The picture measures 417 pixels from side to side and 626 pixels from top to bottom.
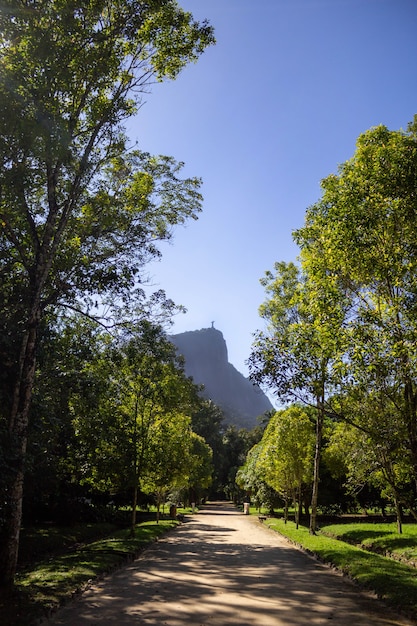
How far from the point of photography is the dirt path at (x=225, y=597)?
23.2 ft

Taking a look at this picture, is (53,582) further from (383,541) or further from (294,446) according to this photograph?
(294,446)

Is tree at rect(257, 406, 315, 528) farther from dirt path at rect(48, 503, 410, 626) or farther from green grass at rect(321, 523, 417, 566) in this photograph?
dirt path at rect(48, 503, 410, 626)

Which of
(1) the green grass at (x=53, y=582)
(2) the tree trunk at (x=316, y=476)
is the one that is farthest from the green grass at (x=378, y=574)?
(1) the green grass at (x=53, y=582)

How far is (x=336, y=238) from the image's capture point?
9273 mm

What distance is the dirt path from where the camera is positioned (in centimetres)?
706

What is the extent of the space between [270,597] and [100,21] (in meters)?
12.6

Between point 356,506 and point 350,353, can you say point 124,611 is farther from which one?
point 356,506

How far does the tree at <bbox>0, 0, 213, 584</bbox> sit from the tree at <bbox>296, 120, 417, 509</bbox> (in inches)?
Answer: 201

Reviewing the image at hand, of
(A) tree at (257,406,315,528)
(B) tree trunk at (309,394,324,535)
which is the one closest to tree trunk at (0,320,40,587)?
(B) tree trunk at (309,394,324,535)

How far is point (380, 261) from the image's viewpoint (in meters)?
9.22

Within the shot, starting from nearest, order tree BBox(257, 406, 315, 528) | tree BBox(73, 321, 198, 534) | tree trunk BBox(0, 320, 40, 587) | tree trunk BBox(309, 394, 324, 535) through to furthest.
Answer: tree trunk BBox(0, 320, 40, 587) → tree BBox(73, 321, 198, 534) → tree trunk BBox(309, 394, 324, 535) → tree BBox(257, 406, 315, 528)

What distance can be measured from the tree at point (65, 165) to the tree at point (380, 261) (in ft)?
16.8

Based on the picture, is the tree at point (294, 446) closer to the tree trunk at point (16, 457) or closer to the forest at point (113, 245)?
the forest at point (113, 245)

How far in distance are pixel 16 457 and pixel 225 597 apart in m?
4.76
